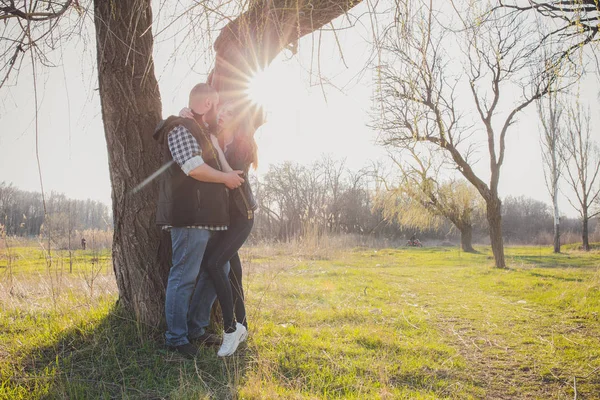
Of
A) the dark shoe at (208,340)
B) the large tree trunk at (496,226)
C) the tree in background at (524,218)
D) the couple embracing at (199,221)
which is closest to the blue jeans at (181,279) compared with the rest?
the couple embracing at (199,221)

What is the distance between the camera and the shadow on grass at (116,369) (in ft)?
6.66

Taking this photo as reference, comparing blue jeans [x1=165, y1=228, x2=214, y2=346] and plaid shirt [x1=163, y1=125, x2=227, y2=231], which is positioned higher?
plaid shirt [x1=163, y1=125, x2=227, y2=231]

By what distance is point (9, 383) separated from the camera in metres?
2.08

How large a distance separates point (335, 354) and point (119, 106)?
104 inches

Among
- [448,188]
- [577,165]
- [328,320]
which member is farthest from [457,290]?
[577,165]

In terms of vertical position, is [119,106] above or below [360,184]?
below

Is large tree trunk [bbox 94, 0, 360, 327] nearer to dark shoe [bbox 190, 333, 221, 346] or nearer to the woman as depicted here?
dark shoe [bbox 190, 333, 221, 346]

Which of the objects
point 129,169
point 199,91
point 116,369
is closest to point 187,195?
point 129,169

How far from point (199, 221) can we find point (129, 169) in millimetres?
870

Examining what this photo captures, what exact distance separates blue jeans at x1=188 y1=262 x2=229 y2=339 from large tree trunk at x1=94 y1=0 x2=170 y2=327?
10.5 inches

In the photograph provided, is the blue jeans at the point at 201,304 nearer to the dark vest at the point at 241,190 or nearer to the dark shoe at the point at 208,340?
the dark shoe at the point at 208,340

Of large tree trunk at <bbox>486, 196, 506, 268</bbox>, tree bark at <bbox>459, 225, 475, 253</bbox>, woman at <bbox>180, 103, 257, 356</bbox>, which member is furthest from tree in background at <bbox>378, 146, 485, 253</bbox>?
woman at <bbox>180, 103, 257, 356</bbox>

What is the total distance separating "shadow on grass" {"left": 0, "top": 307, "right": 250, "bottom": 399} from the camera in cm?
203

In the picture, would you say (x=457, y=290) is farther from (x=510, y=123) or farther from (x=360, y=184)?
(x=360, y=184)
